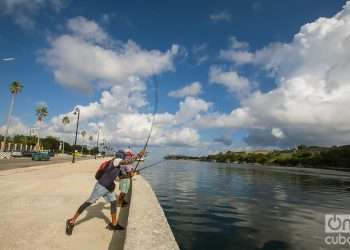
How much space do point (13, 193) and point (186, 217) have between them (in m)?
7.27

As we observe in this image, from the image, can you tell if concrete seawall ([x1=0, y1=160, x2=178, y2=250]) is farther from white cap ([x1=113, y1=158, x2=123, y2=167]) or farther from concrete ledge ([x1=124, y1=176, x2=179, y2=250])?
white cap ([x1=113, y1=158, x2=123, y2=167])

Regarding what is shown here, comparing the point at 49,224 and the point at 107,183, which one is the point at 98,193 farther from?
the point at 49,224

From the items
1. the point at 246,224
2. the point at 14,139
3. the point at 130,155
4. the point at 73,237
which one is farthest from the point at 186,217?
the point at 14,139

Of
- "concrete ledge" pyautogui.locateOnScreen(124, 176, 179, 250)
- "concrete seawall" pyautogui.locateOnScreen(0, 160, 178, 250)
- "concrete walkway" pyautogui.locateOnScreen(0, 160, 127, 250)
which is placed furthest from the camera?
"concrete walkway" pyautogui.locateOnScreen(0, 160, 127, 250)

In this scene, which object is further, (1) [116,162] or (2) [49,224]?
(2) [49,224]

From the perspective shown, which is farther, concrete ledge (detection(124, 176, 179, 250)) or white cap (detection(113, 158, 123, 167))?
white cap (detection(113, 158, 123, 167))

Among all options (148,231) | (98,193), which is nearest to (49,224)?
(98,193)

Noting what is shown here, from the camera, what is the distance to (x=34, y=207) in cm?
1027

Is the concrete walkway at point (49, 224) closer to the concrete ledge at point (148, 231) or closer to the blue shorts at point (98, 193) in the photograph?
the concrete ledge at point (148, 231)

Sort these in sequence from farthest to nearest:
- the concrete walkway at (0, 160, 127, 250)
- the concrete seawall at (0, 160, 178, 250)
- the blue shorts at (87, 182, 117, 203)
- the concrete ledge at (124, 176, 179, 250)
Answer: the blue shorts at (87, 182, 117, 203)
the concrete walkway at (0, 160, 127, 250)
the concrete seawall at (0, 160, 178, 250)
the concrete ledge at (124, 176, 179, 250)

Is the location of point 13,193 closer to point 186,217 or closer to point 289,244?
point 186,217

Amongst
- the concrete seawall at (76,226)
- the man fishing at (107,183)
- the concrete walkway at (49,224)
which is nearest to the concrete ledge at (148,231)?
the concrete seawall at (76,226)

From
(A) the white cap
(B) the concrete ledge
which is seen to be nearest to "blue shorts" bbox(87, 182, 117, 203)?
(A) the white cap

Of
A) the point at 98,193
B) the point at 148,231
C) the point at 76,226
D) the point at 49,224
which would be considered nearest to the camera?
the point at 148,231
